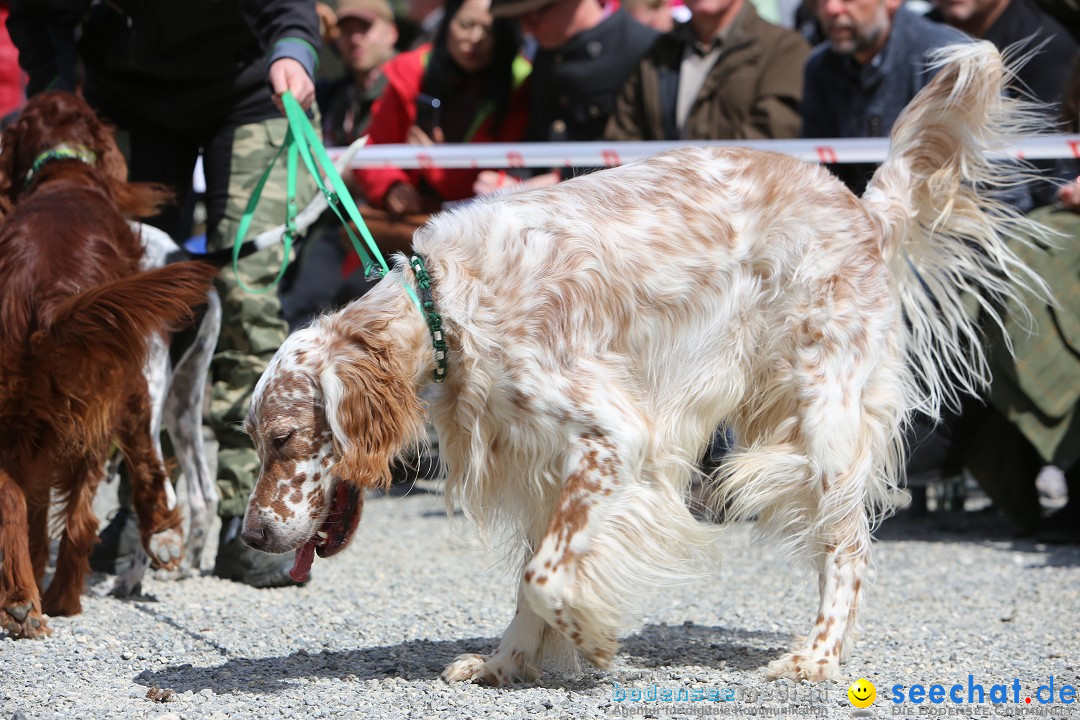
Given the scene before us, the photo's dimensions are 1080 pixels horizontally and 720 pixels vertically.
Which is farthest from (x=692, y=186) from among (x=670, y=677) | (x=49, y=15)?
(x=49, y=15)

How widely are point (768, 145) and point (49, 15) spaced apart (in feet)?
11.8

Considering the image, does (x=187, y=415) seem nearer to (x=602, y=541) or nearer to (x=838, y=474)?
(x=602, y=541)

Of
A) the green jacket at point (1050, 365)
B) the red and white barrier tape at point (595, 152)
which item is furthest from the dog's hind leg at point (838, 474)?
the red and white barrier tape at point (595, 152)

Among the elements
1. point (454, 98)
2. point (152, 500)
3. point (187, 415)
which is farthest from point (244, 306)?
point (454, 98)

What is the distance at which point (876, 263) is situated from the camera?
3.54 meters

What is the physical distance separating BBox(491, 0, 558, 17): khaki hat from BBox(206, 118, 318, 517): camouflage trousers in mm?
2393

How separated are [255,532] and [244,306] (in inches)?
65.1

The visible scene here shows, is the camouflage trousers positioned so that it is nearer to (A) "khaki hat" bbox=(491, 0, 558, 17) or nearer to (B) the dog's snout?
(B) the dog's snout

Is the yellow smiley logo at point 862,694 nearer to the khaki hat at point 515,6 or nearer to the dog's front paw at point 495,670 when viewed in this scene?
the dog's front paw at point 495,670

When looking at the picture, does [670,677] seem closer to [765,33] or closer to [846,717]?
[846,717]

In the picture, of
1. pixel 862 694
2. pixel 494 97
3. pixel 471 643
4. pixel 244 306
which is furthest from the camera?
pixel 494 97

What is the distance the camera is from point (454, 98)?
7.27 meters

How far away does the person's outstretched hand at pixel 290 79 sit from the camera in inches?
161

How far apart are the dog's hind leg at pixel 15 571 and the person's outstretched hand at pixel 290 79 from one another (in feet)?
4.94
